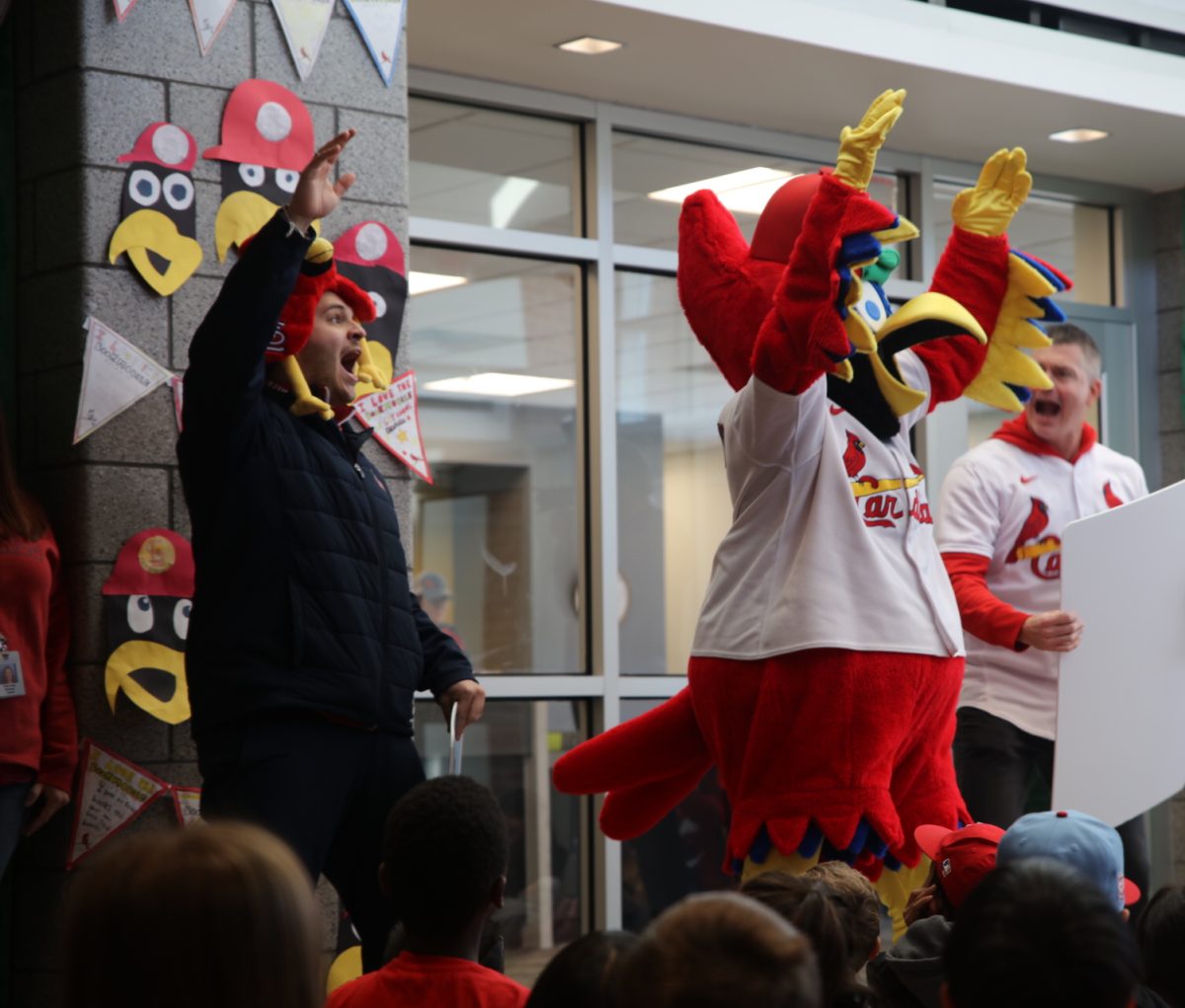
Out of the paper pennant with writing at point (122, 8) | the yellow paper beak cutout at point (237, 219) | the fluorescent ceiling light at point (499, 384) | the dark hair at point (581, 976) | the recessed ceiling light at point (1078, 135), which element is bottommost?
the dark hair at point (581, 976)

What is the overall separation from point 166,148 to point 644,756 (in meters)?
1.56

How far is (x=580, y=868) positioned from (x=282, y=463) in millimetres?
2745

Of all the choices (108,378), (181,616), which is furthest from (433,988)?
(108,378)

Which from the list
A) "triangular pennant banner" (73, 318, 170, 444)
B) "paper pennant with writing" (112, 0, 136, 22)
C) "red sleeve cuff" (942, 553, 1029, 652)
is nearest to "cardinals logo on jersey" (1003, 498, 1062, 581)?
"red sleeve cuff" (942, 553, 1029, 652)

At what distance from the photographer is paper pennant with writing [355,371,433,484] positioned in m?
3.77

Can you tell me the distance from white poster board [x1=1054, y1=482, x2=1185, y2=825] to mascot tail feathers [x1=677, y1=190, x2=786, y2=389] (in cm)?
94

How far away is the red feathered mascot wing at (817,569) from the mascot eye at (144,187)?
1.10 meters

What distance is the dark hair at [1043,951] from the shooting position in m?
1.39

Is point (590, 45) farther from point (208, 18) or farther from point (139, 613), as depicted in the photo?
point (139, 613)

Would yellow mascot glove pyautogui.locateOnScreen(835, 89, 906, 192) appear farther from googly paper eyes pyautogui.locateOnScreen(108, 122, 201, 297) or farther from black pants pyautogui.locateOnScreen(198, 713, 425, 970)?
googly paper eyes pyautogui.locateOnScreen(108, 122, 201, 297)

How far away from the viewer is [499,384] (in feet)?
17.6

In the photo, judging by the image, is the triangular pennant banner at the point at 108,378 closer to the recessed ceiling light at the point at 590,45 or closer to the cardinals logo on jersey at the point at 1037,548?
the recessed ceiling light at the point at 590,45

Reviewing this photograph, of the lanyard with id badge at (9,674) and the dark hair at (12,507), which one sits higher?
the dark hair at (12,507)

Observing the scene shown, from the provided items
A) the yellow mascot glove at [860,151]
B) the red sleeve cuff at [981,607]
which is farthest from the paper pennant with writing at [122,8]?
the red sleeve cuff at [981,607]
